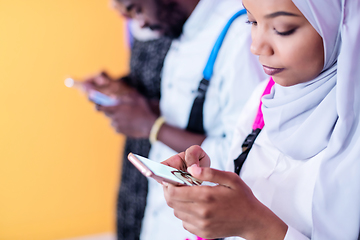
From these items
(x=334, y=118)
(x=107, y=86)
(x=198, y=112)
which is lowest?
(x=107, y=86)

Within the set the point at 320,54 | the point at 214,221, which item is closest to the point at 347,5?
the point at 320,54

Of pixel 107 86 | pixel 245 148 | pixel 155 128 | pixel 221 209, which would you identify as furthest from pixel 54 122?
pixel 221 209

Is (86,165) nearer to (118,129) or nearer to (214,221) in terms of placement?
(118,129)

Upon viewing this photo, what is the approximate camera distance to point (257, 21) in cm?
50

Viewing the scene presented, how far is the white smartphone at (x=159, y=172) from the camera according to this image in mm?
446

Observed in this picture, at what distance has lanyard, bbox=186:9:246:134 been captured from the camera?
2.81ft

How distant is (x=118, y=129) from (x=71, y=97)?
2.57 ft

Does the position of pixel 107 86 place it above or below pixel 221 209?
below

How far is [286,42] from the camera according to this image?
467 mm

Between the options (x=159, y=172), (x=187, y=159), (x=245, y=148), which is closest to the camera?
(x=159, y=172)

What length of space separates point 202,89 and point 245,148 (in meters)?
0.30

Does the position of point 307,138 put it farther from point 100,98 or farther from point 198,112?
point 100,98

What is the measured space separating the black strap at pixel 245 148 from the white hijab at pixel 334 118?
11cm

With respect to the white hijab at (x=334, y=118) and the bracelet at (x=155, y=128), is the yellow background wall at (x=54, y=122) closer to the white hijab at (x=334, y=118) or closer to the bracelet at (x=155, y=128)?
the bracelet at (x=155, y=128)
